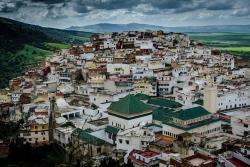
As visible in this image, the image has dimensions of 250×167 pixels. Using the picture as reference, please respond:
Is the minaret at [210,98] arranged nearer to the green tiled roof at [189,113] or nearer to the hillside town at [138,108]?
the hillside town at [138,108]

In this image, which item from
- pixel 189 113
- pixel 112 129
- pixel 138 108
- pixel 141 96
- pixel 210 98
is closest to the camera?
pixel 189 113

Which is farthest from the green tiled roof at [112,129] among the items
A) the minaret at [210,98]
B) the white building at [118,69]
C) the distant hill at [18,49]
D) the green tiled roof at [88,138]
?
the distant hill at [18,49]

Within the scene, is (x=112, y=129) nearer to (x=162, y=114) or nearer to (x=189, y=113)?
(x=162, y=114)

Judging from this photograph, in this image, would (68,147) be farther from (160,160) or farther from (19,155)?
(160,160)

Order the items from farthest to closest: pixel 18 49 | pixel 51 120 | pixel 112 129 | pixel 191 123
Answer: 1. pixel 18 49
2. pixel 51 120
3. pixel 112 129
4. pixel 191 123

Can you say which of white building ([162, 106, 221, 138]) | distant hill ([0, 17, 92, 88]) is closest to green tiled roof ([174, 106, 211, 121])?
white building ([162, 106, 221, 138])

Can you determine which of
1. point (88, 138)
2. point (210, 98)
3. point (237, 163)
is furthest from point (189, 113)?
point (237, 163)

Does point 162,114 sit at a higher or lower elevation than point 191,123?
lower

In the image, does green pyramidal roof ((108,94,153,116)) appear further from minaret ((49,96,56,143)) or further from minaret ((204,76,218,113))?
minaret ((204,76,218,113))
